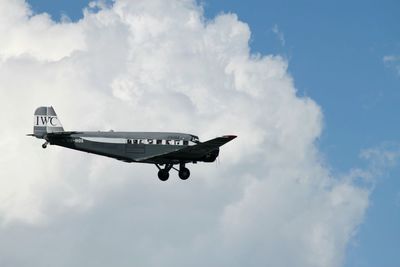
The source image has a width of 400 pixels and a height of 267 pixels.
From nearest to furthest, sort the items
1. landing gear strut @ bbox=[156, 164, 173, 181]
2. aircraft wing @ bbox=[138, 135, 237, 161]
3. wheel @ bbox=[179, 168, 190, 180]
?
aircraft wing @ bbox=[138, 135, 237, 161], wheel @ bbox=[179, 168, 190, 180], landing gear strut @ bbox=[156, 164, 173, 181]

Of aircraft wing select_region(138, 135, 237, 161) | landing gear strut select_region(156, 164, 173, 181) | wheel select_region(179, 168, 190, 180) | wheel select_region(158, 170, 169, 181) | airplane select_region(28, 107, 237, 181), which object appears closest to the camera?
aircraft wing select_region(138, 135, 237, 161)

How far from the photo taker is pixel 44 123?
64.1 metres

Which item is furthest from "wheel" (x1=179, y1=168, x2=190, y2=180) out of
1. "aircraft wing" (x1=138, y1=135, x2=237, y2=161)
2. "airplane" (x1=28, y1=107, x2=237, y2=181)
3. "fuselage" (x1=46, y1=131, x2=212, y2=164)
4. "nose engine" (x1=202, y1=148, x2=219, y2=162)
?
"nose engine" (x1=202, y1=148, x2=219, y2=162)

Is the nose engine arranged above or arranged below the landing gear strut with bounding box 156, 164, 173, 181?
above

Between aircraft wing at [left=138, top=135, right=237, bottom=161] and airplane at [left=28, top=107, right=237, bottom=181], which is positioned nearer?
aircraft wing at [left=138, top=135, right=237, bottom=161]

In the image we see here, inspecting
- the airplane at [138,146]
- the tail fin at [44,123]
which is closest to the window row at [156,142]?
the airplane at [138,146]

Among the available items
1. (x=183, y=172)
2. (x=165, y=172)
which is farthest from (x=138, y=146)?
(x=183, y=172)

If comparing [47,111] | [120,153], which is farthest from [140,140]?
[47,111]

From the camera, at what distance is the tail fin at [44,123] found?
63844 mm

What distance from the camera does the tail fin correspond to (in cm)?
6384

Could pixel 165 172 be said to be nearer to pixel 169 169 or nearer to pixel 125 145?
pixel 169 169

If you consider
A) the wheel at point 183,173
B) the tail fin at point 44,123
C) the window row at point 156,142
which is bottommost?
the wheel at point 183,173

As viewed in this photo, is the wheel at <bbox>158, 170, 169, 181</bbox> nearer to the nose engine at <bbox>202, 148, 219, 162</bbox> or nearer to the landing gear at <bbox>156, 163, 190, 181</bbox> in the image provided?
the landing gear at <bbox>156, 163, 190, 181</bbox>

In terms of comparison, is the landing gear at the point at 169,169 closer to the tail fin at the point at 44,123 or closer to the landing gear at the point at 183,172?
the landing gear at the point at 183,172
